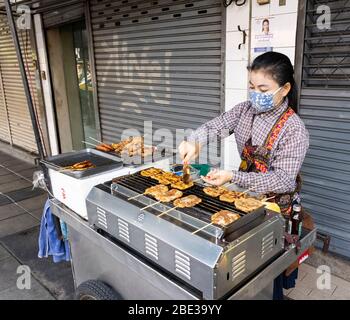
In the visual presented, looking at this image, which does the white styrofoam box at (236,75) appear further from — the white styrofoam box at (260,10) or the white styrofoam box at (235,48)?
the white styrofoam box at (260,10)

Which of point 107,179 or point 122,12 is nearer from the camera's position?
point 107,179

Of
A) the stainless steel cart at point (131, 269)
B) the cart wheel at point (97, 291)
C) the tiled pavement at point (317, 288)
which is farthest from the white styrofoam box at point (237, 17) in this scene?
the cart wheel at point (97, 291)

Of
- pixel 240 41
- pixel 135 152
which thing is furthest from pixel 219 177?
pixel 240 41

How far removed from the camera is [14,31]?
3008 millimetres

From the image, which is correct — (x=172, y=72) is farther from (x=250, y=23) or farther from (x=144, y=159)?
(x=144, y=159)

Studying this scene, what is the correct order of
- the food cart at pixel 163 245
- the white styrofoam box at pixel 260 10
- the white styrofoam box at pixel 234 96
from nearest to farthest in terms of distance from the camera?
the food cart at pixel 163 245 < the white styrofoam box at pixel 260 10 < the white styrofoam box at pixel 234 96

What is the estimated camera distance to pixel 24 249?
4.41 metres

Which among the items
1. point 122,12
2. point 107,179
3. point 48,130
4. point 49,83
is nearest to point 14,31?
point 107,179

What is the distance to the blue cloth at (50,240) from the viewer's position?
3.05m

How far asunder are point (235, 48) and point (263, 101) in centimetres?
206

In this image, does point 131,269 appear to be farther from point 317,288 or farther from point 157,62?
point 157,62

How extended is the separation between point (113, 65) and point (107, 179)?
4070 millimetres

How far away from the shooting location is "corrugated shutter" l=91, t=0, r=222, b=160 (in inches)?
172

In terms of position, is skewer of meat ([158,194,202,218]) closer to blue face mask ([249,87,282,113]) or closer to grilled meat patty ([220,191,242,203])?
grilled meat patty ([220,191,242,203])
